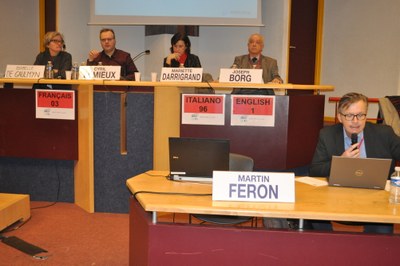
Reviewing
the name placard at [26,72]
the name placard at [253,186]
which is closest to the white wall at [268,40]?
the name placard at [26,72]

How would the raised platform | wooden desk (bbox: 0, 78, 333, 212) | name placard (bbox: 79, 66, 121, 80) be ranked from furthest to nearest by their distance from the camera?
name placard (bbox: 79, 66, 121, 80) < wooden desk (bbox: 0, 78, 333, 212) < the raised platform

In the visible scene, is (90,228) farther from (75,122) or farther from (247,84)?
(247,84)

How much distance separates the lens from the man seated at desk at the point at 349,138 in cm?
265

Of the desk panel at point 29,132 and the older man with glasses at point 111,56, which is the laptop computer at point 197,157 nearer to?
the desk panel at point 29,132

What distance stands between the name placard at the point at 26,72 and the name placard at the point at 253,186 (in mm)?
2614

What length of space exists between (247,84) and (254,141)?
487 millimetres

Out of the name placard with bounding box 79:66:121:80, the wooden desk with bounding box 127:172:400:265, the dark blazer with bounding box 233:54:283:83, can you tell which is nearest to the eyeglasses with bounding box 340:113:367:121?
the wooden desk with bounding box 127:172:400:265

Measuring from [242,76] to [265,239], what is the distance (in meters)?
2.22

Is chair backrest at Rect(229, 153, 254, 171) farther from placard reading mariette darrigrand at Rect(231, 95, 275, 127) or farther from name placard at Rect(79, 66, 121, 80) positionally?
name placard at Rect(79, 66, 121, 80)

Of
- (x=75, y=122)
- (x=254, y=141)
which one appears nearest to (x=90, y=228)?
(x=75, y=122)

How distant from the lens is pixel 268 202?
6.74 feet

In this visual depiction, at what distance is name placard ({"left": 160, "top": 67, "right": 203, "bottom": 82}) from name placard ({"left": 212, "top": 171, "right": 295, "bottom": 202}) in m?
2.05

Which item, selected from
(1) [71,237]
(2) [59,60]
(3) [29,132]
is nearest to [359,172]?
(1) [71,237]

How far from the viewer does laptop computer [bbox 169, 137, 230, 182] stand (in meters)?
2.36
